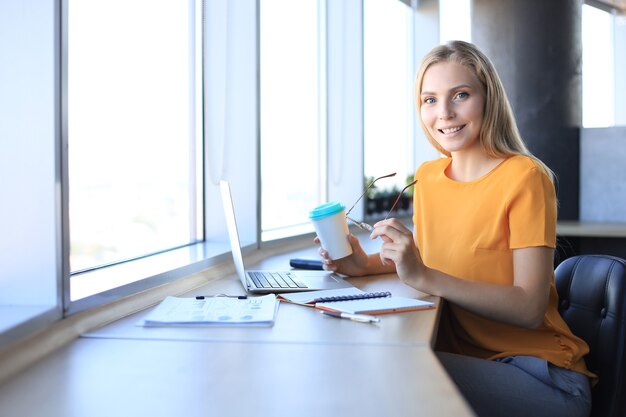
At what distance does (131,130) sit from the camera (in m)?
2.43

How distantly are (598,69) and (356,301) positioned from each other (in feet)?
14.2

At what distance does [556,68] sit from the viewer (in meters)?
4.75

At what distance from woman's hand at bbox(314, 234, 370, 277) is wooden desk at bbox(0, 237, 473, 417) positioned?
60 centimetres

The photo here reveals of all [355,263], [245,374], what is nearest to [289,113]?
[355,263]

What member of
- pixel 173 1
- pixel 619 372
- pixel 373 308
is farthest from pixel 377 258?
pixel 173 1

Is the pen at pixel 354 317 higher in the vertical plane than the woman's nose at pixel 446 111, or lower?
lower

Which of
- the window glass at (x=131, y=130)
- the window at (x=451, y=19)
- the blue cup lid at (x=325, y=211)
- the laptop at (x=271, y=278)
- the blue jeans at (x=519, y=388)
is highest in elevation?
the window at (x=451, y=19)

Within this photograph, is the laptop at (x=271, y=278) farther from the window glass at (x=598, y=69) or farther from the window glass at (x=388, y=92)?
the window glass at (x=598, y=69)

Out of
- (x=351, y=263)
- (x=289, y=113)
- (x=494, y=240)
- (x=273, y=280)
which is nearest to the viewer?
(x=494, y=240)

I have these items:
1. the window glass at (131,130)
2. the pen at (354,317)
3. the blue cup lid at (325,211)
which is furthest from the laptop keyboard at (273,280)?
the window glass at (131,130)

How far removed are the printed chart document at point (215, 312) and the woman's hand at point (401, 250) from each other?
1.05ft

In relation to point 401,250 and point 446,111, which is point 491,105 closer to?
point 446,111

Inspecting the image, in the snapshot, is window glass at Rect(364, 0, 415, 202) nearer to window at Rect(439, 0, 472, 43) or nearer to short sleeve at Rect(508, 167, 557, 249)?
window at Rect(439, 0, 472, 43)

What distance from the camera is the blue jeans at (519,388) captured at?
158cm
